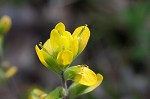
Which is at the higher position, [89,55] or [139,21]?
[139,21]

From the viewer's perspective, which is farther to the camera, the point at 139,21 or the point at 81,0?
the point at 81,0

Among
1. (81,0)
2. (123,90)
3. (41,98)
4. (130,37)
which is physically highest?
(41,98)

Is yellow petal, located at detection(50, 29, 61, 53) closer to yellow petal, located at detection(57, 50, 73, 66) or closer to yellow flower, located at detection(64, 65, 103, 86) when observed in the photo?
yellow petal, located at detection(57, 50, 73, 66)

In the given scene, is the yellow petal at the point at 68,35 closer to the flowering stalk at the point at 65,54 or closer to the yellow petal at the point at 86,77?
the flowering stalk at the point at 65,54

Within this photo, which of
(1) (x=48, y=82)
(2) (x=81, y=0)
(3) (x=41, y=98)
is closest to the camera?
(3) (x=41, y=98)

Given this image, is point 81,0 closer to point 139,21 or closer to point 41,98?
point 139,21

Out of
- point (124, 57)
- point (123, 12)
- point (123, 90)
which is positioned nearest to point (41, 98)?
point (123, 90)

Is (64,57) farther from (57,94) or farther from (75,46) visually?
(57,94)
